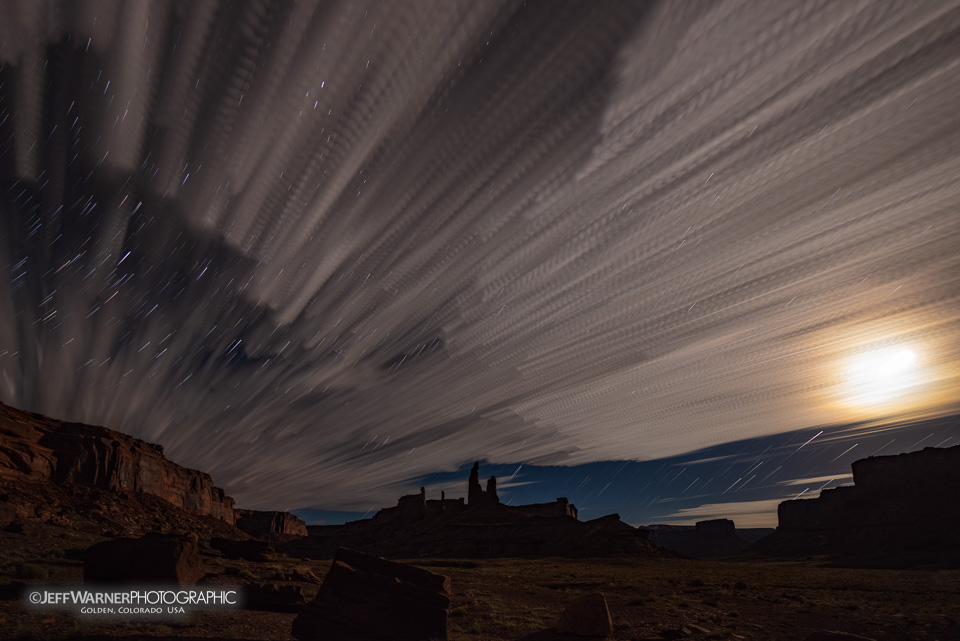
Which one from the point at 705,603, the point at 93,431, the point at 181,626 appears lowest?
the point at 705,603

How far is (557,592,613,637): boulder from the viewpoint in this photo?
54.1 ft

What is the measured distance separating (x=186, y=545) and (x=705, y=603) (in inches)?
1102

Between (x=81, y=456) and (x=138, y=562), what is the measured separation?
6564cm

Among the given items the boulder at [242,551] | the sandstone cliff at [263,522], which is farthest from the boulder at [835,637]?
the sandstone cliff at [263,522]

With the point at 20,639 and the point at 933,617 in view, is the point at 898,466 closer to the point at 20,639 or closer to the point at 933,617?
the point at 933,617

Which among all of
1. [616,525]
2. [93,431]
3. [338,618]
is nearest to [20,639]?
[338,618]

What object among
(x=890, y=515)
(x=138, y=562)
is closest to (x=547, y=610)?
(x=138, y=562)

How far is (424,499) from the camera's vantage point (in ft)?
633

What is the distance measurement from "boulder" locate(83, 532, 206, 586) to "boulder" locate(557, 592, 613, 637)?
45.1ft

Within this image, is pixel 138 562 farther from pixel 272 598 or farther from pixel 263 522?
pixel 263 522

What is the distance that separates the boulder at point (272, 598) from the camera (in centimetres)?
1694

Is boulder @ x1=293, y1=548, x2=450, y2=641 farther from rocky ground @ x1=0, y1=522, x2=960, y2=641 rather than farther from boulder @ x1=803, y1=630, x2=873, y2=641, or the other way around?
boulder @ x1=803, y1=630, x2=873, y2=641

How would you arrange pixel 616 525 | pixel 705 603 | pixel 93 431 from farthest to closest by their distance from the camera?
pixel 616 525 < pixel 93 431 < pixel 705 603

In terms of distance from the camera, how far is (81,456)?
6300 cm
